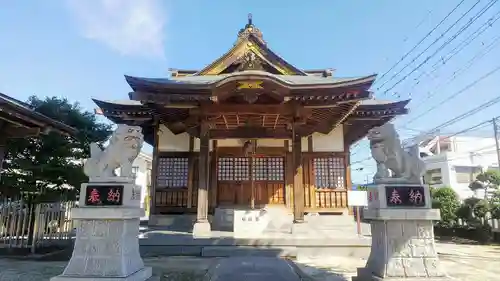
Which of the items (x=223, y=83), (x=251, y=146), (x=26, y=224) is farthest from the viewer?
(x=251, y=146)

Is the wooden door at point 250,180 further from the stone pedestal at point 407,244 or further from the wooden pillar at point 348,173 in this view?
the stone pedestal at point 407,244

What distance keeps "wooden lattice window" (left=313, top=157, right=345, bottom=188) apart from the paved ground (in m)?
4.49

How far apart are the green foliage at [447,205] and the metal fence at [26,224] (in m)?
17.0

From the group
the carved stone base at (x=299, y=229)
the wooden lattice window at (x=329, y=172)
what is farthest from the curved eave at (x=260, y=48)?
the carved stone base at (x=299, y=229)

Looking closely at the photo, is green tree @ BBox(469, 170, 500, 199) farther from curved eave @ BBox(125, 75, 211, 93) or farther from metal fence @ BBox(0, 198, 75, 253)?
metal fence @ BBox(0, 198, 75, 253)

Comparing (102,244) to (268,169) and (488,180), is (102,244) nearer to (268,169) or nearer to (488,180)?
(268,169)

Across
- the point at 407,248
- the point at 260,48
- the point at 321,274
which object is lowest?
the point at 321,274

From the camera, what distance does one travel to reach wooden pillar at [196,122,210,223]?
31.9ft

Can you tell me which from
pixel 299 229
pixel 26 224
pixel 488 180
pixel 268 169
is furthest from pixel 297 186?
pixel 488 180

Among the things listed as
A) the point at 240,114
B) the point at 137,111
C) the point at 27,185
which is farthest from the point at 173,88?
the point at 27,185

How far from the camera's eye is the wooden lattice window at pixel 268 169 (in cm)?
1254

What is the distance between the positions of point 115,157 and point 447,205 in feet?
53.8

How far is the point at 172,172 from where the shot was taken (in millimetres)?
12656

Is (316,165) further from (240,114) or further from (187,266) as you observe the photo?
(187,266)
